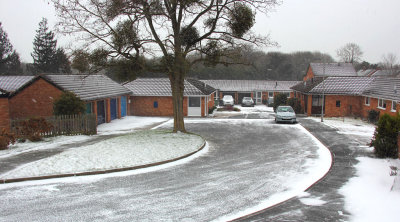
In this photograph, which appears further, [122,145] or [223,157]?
[122,145]

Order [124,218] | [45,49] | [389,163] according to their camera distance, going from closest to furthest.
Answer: [124,218]
[389,163]
[45,49]

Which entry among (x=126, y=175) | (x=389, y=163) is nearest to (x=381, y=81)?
(x=389, y=163)

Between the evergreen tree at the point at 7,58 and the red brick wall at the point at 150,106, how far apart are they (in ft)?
115

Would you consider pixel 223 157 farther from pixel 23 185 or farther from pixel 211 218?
pixel 23 185

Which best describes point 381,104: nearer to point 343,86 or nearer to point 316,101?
point 343,86

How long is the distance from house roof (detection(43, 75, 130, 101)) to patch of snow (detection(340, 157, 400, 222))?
14.9 metres

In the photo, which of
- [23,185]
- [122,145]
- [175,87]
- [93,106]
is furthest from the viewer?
[93,106]

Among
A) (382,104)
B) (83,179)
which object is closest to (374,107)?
(382,104)

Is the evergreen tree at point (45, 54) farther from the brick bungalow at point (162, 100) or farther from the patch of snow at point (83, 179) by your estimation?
the patch of snow at point (83, 179)

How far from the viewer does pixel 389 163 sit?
1217cm

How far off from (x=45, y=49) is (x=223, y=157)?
53885 mm

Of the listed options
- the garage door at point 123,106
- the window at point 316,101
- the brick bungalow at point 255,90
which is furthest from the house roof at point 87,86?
the brick bungalow at point 255,90

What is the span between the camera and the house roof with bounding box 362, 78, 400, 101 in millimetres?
22844

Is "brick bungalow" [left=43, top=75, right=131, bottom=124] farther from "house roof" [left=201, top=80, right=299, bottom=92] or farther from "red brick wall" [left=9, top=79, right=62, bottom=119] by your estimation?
"house roof" [left=201, top=80, right=299, bottom=92]
